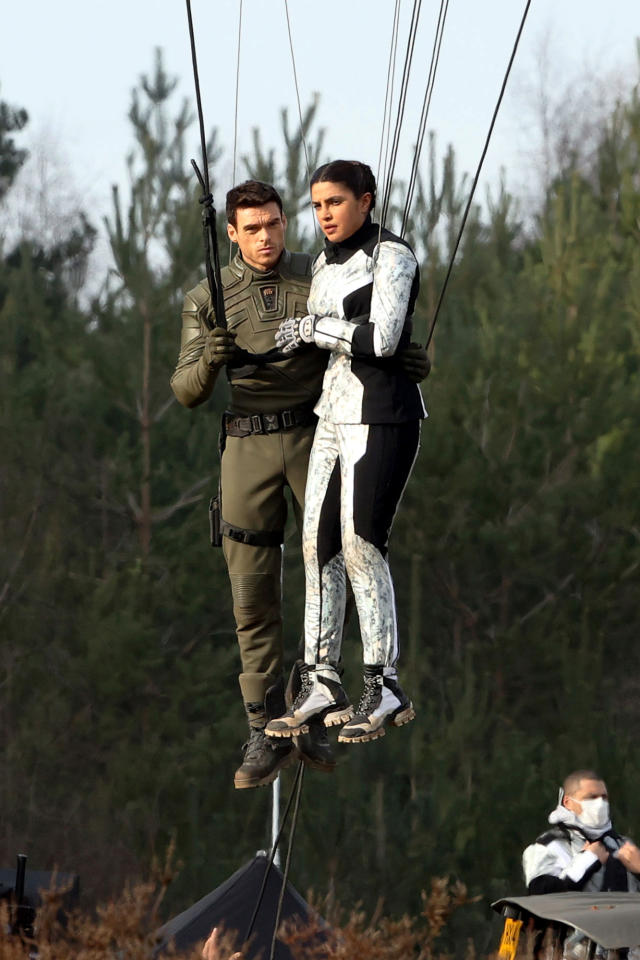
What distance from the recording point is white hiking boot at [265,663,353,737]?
4898mm

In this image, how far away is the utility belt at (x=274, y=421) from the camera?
511cm

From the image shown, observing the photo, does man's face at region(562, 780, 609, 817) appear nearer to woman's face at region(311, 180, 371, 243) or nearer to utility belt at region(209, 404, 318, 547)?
utility belt at region(209, 404, 318, 547)

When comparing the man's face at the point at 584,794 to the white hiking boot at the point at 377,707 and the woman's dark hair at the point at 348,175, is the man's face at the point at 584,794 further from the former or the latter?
the woman's dark hair at the point at 348,175

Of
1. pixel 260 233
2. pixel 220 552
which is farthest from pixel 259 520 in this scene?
pixel 220 552

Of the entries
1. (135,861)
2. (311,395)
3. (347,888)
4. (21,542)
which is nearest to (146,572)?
(21,542)

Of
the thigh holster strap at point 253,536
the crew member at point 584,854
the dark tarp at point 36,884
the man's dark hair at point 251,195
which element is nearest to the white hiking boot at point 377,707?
the thigh holster strap at point 253,536

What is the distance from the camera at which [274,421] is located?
5.12 meters

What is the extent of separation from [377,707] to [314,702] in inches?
8.5

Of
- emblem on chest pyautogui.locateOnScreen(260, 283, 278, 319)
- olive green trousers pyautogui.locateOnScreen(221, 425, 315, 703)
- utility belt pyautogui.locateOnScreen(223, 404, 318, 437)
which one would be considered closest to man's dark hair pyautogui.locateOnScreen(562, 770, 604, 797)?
olive green trousers pyautogui.locateOnScreen(221, 425, 315, 703)

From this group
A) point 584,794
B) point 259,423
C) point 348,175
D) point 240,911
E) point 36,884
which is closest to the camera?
point 348,175

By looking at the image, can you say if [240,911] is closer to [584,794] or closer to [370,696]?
[584,794]

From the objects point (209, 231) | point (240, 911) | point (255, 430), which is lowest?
point (240, 911)

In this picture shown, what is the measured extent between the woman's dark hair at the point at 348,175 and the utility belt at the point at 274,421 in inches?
28.7

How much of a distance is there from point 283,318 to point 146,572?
41.0 feet
